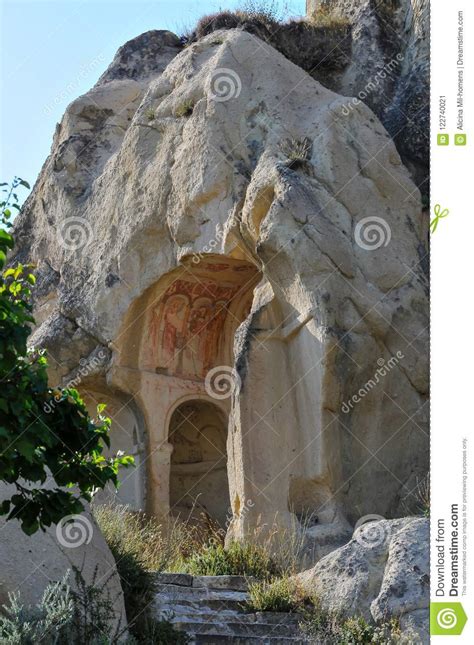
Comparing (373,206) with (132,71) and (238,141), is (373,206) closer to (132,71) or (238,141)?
(238,141)

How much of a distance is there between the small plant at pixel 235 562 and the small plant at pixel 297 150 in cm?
510

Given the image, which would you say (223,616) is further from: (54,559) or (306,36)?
(306,36)

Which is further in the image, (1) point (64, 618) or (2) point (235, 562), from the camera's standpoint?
(2) point (235, 562)

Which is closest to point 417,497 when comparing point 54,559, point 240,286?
point 240,286

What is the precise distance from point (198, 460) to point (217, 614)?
331 inches

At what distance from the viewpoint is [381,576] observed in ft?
39.3

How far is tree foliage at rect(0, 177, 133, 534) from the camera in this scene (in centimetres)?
804

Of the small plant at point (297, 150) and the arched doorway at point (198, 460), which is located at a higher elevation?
the small plant at point (297, 150)

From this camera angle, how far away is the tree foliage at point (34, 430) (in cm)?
804

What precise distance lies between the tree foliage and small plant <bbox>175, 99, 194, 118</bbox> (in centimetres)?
984

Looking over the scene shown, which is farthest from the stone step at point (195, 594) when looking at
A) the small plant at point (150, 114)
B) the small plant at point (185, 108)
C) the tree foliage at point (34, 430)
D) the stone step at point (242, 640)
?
the small plant at point (150, 114)

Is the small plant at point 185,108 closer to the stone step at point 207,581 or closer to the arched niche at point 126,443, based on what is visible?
the arched niche at point 126,443

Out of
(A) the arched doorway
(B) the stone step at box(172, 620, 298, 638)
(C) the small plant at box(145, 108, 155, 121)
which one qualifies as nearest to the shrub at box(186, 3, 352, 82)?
(C) the small plant at box(145, 108, 155, 121)

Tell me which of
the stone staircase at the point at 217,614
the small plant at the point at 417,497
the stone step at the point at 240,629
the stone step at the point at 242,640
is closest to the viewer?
the stone step at the point at 242,640
